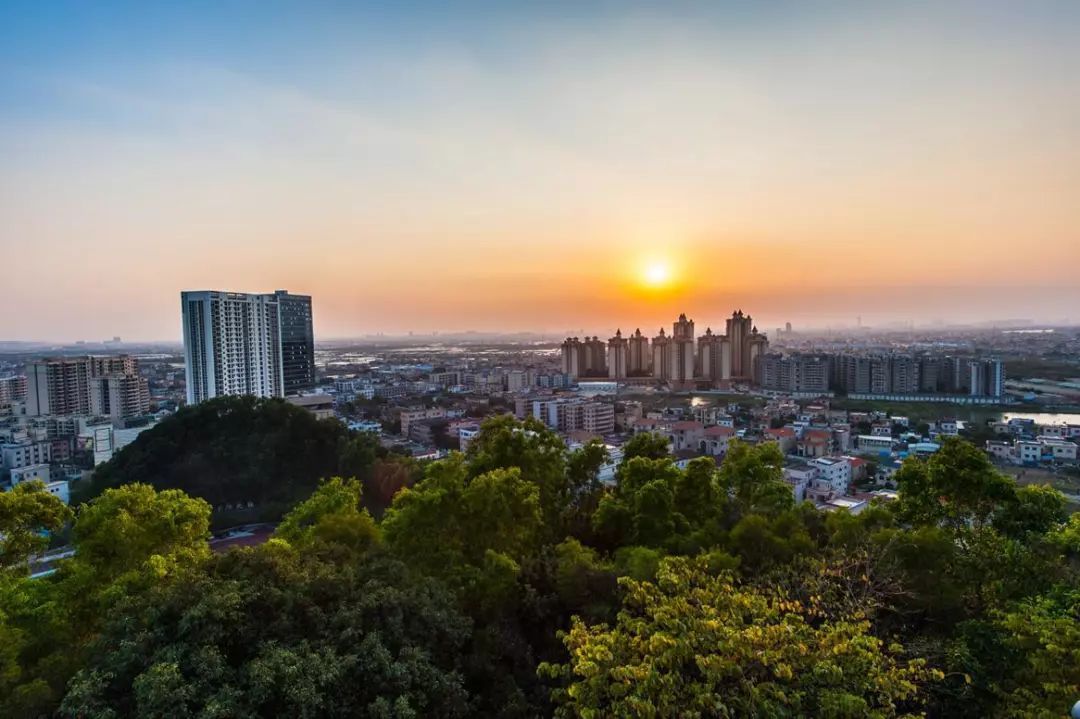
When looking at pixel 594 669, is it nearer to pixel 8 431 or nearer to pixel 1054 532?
pixel 1054 532

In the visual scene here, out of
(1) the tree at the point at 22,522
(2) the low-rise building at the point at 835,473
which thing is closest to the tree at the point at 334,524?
(1) the tree at the point at 22,522

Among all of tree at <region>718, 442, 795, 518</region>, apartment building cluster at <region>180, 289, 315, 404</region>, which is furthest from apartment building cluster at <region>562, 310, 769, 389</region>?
tree at <region>718, 442, 795, 518</region>

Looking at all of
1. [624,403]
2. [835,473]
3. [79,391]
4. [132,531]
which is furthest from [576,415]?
[79,391]

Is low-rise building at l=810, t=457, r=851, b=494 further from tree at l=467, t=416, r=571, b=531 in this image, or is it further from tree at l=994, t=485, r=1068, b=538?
tree at l=467, t=416, r=571, b=531

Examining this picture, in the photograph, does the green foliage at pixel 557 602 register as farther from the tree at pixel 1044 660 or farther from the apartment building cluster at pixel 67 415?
the apartment building cluster at pixel 67 415

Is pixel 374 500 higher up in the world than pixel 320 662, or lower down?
lower down

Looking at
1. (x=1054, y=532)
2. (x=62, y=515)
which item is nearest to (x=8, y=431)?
(x=62, y=515)

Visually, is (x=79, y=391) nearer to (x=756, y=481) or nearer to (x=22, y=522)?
(x=22, y=522)
